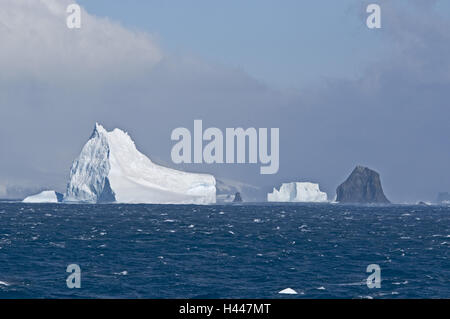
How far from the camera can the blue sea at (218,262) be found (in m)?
49.1

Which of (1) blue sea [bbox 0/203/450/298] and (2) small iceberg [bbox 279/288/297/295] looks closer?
(2) small iceberg [bbox 279/288/297/295]

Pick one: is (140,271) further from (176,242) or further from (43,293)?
(176,242)

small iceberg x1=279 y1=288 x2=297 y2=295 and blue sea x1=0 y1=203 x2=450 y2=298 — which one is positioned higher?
blue sea x1=0 y1=203 x2=450 y2=298

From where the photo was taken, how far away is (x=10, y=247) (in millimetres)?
71562

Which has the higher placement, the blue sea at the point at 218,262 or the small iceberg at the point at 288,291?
the blue sea at the point at 218,262

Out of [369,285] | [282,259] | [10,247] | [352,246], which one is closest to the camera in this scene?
[369,285]

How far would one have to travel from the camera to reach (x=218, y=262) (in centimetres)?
6256

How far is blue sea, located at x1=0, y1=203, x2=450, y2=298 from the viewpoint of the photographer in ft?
161

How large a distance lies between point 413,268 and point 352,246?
1618 cm

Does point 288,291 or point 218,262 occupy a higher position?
point 218,262

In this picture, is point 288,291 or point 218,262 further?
point 218,262

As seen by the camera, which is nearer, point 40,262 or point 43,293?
point 43,293
